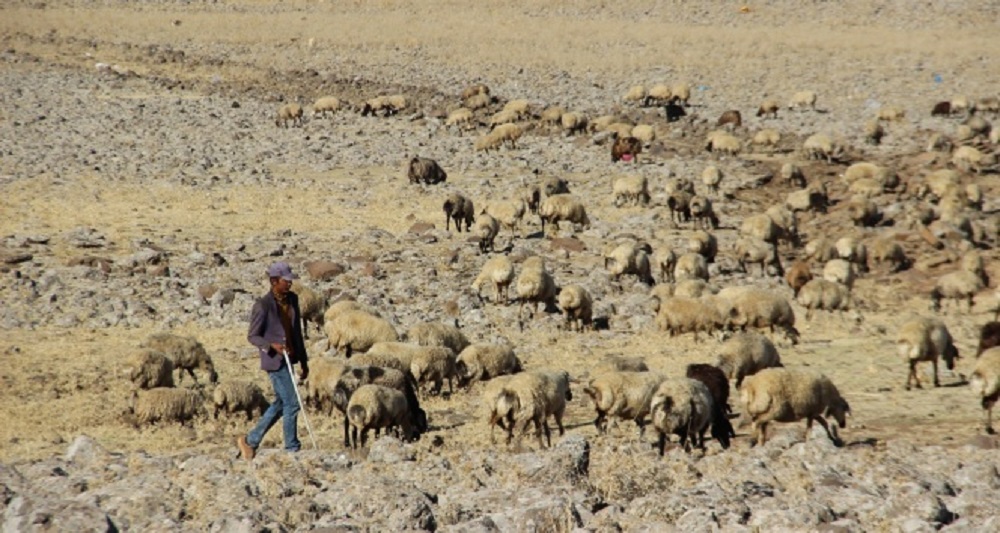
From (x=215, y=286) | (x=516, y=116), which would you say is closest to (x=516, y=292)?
(x=215, y=286)

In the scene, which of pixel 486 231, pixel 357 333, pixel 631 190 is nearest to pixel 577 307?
pixel 357 333

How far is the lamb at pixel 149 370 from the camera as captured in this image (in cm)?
1308

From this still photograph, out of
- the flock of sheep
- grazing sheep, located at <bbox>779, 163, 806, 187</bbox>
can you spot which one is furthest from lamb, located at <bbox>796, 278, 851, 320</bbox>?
grazing sheep, located at <bbox>779, 163, 806, 187</bbox>

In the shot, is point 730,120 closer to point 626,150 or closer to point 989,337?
point 626,150

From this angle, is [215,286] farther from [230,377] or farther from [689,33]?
[689,33]

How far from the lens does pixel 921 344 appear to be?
1433cm

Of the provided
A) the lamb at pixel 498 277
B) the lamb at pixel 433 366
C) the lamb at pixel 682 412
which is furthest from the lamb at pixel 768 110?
the lamb at pixel 682 412

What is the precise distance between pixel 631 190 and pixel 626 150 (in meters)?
4.67

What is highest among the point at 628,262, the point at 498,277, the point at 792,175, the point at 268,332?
the point at 792,175

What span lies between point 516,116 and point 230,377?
22.6m

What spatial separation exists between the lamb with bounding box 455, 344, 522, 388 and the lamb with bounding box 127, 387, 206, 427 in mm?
3072

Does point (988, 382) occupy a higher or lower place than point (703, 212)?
lower

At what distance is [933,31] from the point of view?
2234 inches

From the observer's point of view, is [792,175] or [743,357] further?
[792,175]
